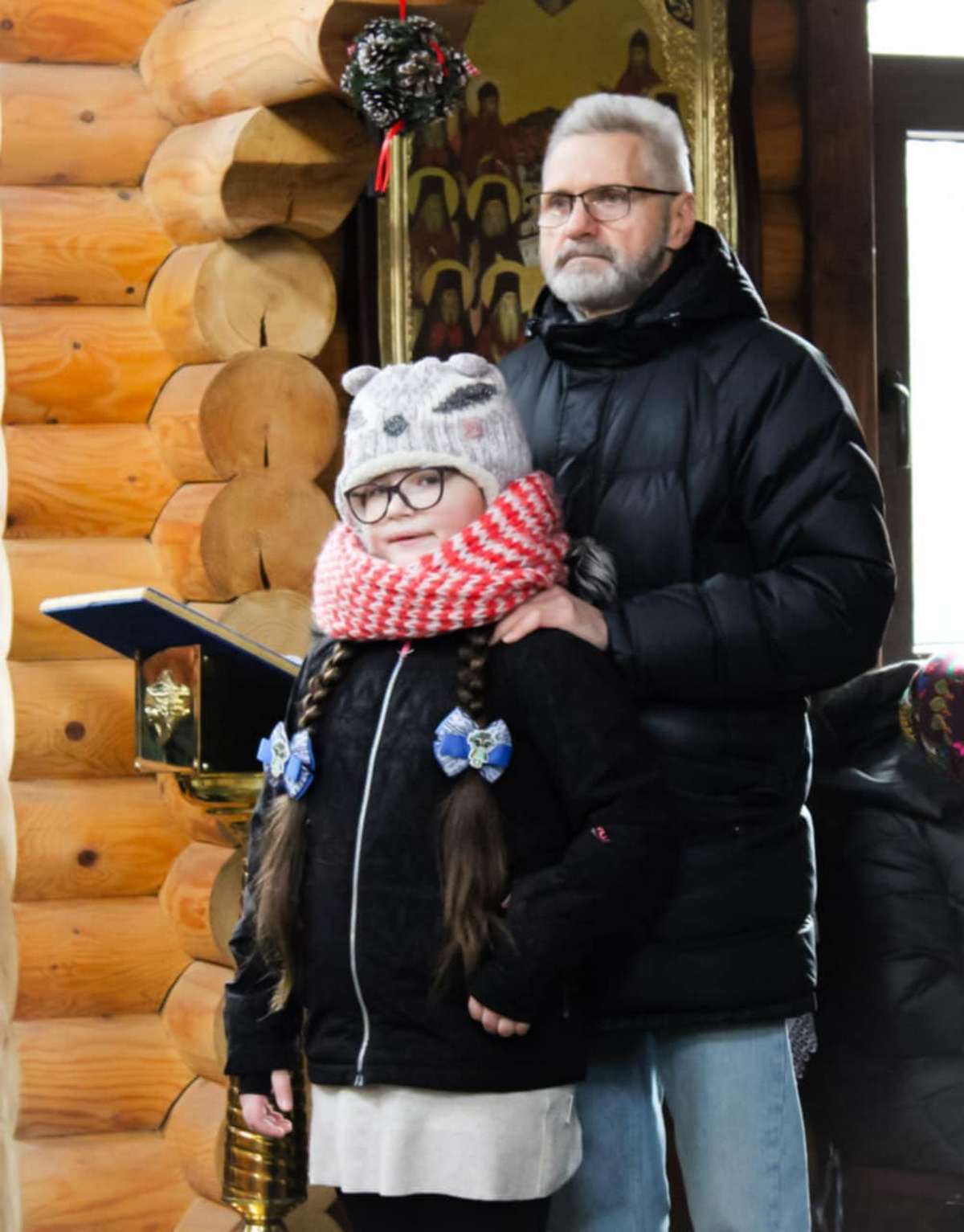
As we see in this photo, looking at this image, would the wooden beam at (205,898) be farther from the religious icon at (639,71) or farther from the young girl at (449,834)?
the religious icon at (639,71)

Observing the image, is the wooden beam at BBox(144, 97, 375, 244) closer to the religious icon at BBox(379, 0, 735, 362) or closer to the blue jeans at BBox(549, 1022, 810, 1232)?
the religious icon at BBox(379, 0, 735, 362)

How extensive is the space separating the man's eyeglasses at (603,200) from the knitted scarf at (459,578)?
389 millimetres

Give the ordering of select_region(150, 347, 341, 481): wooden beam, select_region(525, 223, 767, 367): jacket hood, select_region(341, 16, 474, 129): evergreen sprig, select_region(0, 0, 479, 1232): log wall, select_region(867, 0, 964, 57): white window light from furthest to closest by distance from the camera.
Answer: select_region(867, 0, 964, 57): white window light < select_region(0, 0, 479, 1232): log wall < select_region(150, 347, 341, 481): wooden beam < select_region(341, 16, 474, 129): evergreen sprig < select_region(525, 223, 767, 367): jacket hood

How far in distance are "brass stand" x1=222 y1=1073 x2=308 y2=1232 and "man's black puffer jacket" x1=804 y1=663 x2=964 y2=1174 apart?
87 cm

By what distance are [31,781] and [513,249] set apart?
1.45 m

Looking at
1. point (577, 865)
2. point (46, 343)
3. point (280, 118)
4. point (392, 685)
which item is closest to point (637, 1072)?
point (577, 865)

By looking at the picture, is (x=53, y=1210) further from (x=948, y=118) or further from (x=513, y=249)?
(x=948, y=118)

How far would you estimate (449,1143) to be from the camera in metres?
2.28

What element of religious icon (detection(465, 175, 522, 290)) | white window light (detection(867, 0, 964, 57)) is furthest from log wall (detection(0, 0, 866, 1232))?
white window light (detection(867, 0, 964, 57))

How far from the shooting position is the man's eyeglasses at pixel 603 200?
8.33ft

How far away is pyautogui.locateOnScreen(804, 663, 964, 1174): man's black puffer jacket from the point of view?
3.22 meters

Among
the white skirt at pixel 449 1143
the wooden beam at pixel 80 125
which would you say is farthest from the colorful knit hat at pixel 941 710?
the wooden beam at pixel 80 125

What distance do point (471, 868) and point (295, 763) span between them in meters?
0.27

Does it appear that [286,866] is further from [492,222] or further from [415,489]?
[492,222]
